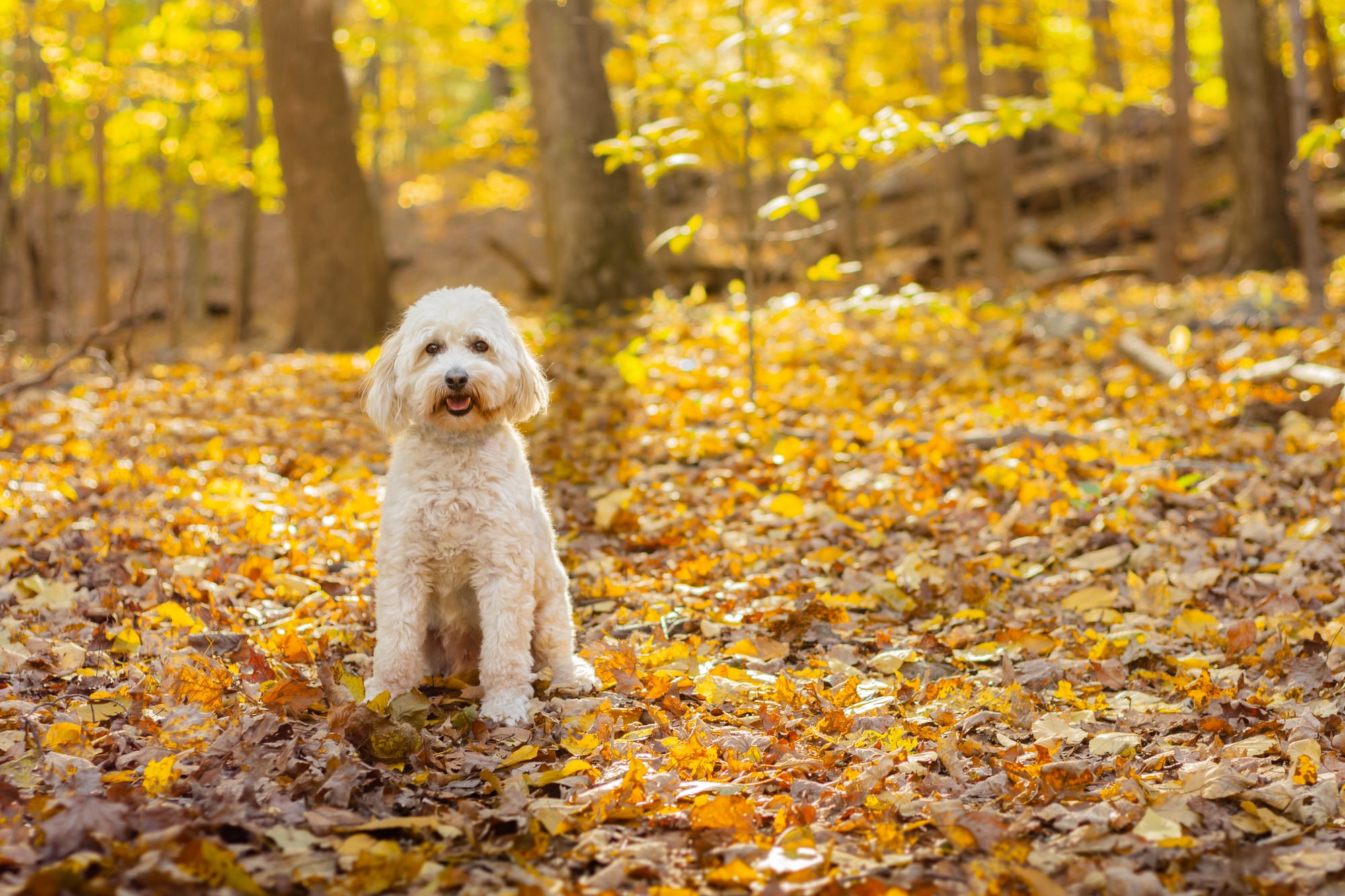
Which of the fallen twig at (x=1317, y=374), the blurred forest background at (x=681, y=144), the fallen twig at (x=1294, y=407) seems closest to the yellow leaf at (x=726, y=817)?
the blurred forest background at (x=681, y=144)

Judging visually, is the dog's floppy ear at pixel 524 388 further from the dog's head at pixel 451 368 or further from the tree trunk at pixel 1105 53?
the tree trunk at pixel 1105 53

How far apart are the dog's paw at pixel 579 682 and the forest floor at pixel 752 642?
0.35 feet

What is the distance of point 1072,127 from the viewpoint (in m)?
7.01

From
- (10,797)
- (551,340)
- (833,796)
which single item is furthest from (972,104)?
(10,797)

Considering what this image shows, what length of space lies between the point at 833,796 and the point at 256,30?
61.5ft

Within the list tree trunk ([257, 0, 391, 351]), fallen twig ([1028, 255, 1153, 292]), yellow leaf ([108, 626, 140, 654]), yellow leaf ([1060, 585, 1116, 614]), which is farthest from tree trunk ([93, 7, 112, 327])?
fallen twig ([1028, 255, 1153, 292])

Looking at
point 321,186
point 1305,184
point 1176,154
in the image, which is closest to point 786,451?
point 1305,184

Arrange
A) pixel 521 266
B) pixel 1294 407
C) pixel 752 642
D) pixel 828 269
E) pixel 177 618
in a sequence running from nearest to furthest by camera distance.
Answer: pixel 177 618 < pixel 752 642 < pixel 1294 407 < pixel 828 269 < pixel 521 266

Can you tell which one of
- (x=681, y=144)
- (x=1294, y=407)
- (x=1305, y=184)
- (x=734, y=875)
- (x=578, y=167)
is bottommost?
(x=734, y=875)

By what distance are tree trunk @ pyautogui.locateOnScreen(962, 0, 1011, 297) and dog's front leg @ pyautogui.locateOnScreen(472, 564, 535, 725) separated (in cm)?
929

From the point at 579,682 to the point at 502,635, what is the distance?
18.0 inches

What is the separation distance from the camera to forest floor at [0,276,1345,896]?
2732 mm

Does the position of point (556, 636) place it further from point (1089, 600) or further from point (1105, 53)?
point (1105, 53)

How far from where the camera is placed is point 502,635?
3795 mm
